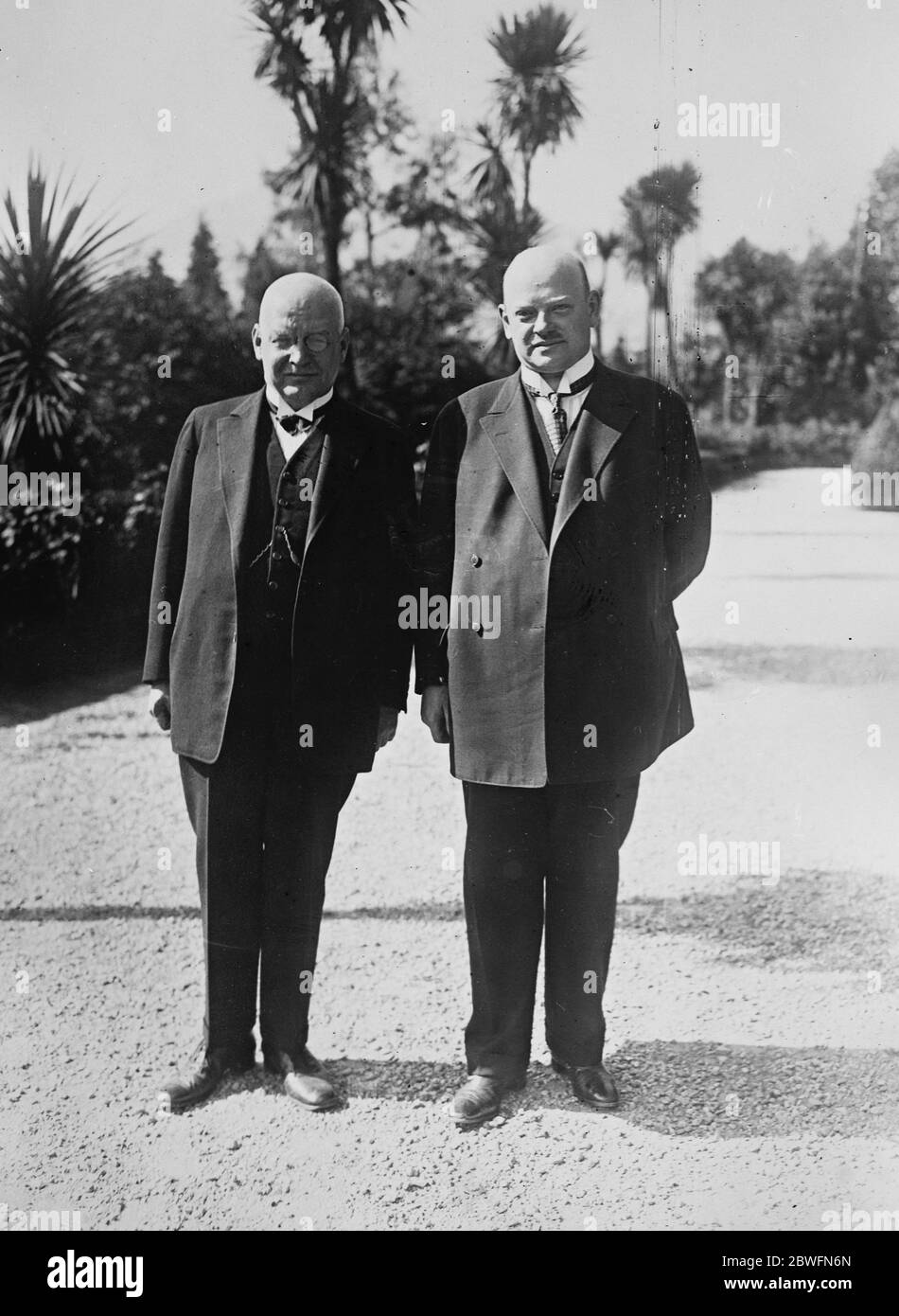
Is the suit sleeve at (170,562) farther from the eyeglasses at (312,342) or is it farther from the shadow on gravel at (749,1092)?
the shadow on gravel at (749,1092)

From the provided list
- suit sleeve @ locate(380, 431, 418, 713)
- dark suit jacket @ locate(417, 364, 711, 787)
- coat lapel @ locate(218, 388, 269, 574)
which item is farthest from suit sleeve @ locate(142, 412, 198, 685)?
dark suit jacket @ locate(417, 364, 711, 787)

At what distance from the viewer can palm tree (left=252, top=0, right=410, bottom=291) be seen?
3.67m

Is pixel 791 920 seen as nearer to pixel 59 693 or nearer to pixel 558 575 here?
pixel 558 575

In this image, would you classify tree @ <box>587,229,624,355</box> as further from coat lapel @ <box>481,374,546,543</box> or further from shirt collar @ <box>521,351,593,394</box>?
coat lapel @ <box>481,374,546,543</box>

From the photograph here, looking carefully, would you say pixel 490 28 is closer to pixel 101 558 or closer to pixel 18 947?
pixel 101 558

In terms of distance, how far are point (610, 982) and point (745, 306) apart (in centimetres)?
207

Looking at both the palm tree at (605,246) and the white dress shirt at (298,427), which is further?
the palm tree at (605,246)

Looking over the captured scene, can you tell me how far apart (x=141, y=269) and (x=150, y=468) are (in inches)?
23.7

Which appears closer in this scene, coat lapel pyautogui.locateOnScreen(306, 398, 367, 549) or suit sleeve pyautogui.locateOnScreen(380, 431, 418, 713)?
coat lapel pyautogui.locateOnScreen(306, 398, 367, 549)

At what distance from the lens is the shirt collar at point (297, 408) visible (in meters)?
3.50

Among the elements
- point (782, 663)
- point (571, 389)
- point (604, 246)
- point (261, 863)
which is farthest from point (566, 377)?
point (261, 863)

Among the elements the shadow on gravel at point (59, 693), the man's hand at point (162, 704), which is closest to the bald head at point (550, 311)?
the man's hand at point (162, 704)

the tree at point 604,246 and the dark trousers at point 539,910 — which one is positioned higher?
the tree at point 604,246
